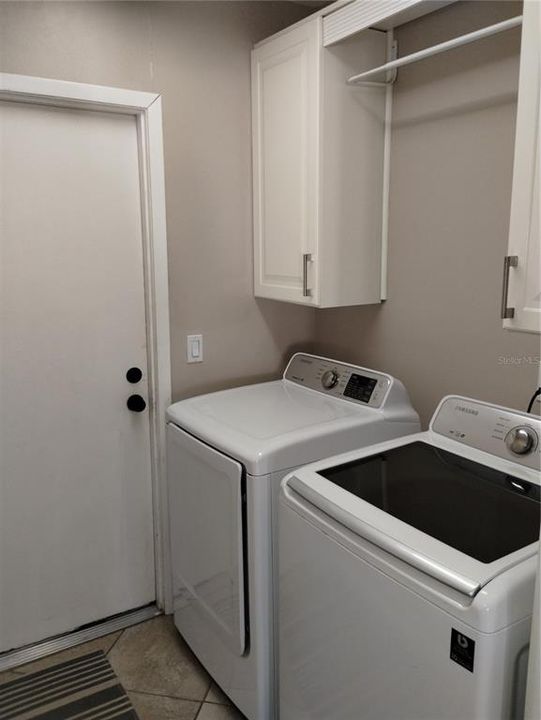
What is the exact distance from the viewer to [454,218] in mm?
2059

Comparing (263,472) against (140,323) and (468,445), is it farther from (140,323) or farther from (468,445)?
(140,323)

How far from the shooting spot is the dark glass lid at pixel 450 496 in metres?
1.30

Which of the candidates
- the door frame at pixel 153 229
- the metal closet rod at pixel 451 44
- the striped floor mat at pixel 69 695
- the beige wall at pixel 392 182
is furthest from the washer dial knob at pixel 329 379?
the striped floor mat at pixel 69 695

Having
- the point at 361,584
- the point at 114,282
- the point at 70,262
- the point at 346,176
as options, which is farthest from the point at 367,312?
the point at 361,584

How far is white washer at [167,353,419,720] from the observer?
179 cm

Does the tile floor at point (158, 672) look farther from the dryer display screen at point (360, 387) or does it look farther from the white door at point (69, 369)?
the dryer display screen at point (360, 387)

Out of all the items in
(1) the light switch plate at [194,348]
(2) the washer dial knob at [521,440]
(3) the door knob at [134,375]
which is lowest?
(2) the washer dial knob at [521,440]

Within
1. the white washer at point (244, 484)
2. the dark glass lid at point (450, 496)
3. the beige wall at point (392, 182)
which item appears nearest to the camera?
the dark glass lid at point (450, 496)

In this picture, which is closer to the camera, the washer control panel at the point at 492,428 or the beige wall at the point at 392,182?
the washer control panel at the point at 492,428

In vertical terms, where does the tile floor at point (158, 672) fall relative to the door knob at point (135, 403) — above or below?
below

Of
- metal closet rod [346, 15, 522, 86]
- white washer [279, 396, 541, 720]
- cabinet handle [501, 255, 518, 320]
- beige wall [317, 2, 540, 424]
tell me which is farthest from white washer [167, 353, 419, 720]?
metal closet rod [346, 15, 522, 86]

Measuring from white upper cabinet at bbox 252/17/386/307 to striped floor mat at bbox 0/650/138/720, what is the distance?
1.57 metres

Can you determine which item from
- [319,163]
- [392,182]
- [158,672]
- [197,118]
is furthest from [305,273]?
[158,672]

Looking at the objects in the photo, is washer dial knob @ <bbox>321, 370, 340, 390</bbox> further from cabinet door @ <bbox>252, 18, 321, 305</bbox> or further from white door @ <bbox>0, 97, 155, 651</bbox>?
white door @ <bbox>0, 97, 155, 651</bbox>
